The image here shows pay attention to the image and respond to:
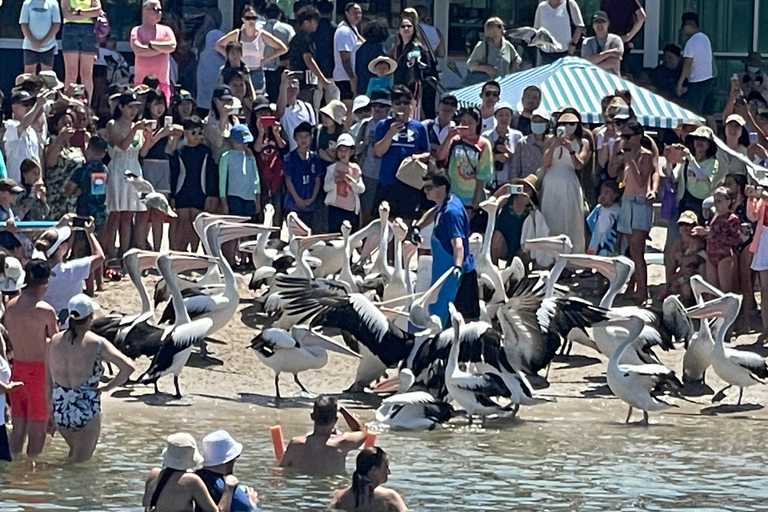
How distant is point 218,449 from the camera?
37.1ft

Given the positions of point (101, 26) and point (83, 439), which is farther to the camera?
point (101, 26)

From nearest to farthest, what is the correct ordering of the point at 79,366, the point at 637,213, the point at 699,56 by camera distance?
1. the point at 79,366
2. the point at 637,213
3. the point at 699,56

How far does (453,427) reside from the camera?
16266 millimetres

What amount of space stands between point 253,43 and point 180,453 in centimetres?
1124

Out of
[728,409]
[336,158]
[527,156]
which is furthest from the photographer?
[527,156]

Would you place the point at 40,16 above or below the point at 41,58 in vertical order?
above

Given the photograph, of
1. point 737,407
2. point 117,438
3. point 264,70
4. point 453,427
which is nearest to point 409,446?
point 453,427

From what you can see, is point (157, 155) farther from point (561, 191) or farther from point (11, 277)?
point (11, 277)

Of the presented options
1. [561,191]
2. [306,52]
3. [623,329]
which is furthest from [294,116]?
[623,329]

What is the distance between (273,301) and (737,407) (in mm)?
4306

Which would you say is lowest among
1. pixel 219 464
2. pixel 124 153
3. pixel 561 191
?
pixel 219 464

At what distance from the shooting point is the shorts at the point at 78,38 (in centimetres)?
2130

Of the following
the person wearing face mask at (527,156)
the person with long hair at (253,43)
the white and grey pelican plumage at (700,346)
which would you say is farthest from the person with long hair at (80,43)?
the white and grey pelican plumage at (700,346)

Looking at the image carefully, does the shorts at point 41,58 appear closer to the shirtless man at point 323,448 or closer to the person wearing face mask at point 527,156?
the person wearing face mask at point 527,156
